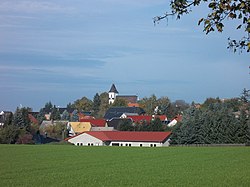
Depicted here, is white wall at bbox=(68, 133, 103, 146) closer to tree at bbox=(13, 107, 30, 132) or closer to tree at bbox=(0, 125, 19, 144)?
tree at bbox=(0, 125, 19, 144)

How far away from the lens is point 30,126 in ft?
355

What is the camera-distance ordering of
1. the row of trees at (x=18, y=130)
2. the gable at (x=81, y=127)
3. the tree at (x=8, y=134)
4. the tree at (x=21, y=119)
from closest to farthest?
the tree at (x=8, y=134), the row of trees at (x=18, y=130), the tree at (x=21, y=119), the gable at (x=81, y=127)

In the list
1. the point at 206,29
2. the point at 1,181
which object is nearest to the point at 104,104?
the point at 1,181

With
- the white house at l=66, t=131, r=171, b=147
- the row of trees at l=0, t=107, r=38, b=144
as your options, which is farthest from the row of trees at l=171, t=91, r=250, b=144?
the row of trees at l=0, t=107, r=38, b=144

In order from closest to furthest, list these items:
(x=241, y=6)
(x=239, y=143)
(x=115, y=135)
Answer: (x=241, y=6) → (x=239, y=143) → (x=115, y=135)

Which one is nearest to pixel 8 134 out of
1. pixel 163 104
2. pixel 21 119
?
pixel 21 119

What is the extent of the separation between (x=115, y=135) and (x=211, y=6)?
91.8 meters

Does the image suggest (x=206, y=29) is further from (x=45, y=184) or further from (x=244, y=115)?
(x=244, y=115)

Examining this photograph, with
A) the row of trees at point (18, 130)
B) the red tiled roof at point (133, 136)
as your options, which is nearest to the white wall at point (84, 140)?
the red tiled roof at point (133, 136)

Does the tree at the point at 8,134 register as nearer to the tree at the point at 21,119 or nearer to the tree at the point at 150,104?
the tree at the point at 21,119

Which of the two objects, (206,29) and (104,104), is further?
(104,104)

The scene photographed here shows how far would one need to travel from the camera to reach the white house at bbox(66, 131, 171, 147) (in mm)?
92506

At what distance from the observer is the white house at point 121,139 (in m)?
92.5

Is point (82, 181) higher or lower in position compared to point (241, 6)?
lower
